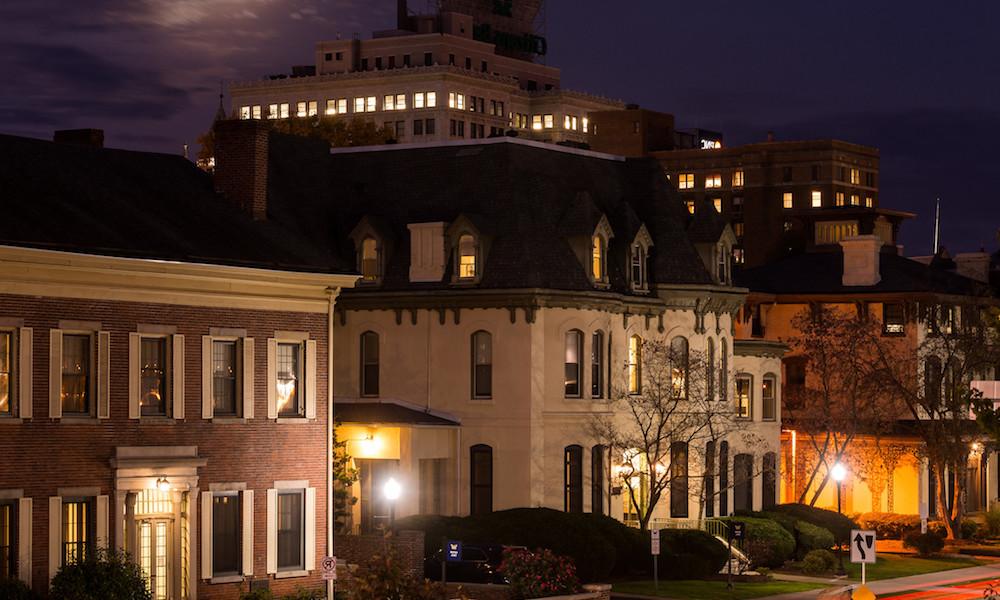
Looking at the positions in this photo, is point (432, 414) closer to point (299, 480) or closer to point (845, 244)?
point (299, 480)

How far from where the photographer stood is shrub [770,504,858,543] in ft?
228

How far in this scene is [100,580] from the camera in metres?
42.7

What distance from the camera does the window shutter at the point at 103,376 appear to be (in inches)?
1758

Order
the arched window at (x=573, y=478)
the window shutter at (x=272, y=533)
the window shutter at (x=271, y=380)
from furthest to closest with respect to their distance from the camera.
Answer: the arched window at (x=573, y=478) → the window shutter at (x=271, y=380) → the window shutter at (x=272, y=533)

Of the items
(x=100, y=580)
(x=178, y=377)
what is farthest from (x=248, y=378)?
(x=100, y=580)

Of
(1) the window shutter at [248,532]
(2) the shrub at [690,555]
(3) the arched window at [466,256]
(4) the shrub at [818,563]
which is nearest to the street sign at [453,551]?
(1) the window shutter at [248,532]

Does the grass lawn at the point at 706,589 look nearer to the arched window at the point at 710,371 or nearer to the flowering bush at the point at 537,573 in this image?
the flowering bush at the point at 537,573

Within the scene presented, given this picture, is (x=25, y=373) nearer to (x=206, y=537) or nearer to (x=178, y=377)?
(x=178, y=377)

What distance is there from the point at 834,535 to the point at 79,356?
33.5 metres

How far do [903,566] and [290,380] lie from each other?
2647 cm

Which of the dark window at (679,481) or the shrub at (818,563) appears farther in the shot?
the dark window at (679,481)

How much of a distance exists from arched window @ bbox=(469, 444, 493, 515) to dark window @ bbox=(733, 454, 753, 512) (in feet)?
39.9

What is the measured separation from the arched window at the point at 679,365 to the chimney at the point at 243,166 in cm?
1716

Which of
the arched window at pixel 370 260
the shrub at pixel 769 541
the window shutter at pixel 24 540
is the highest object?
the arched window at pixel 370 260
